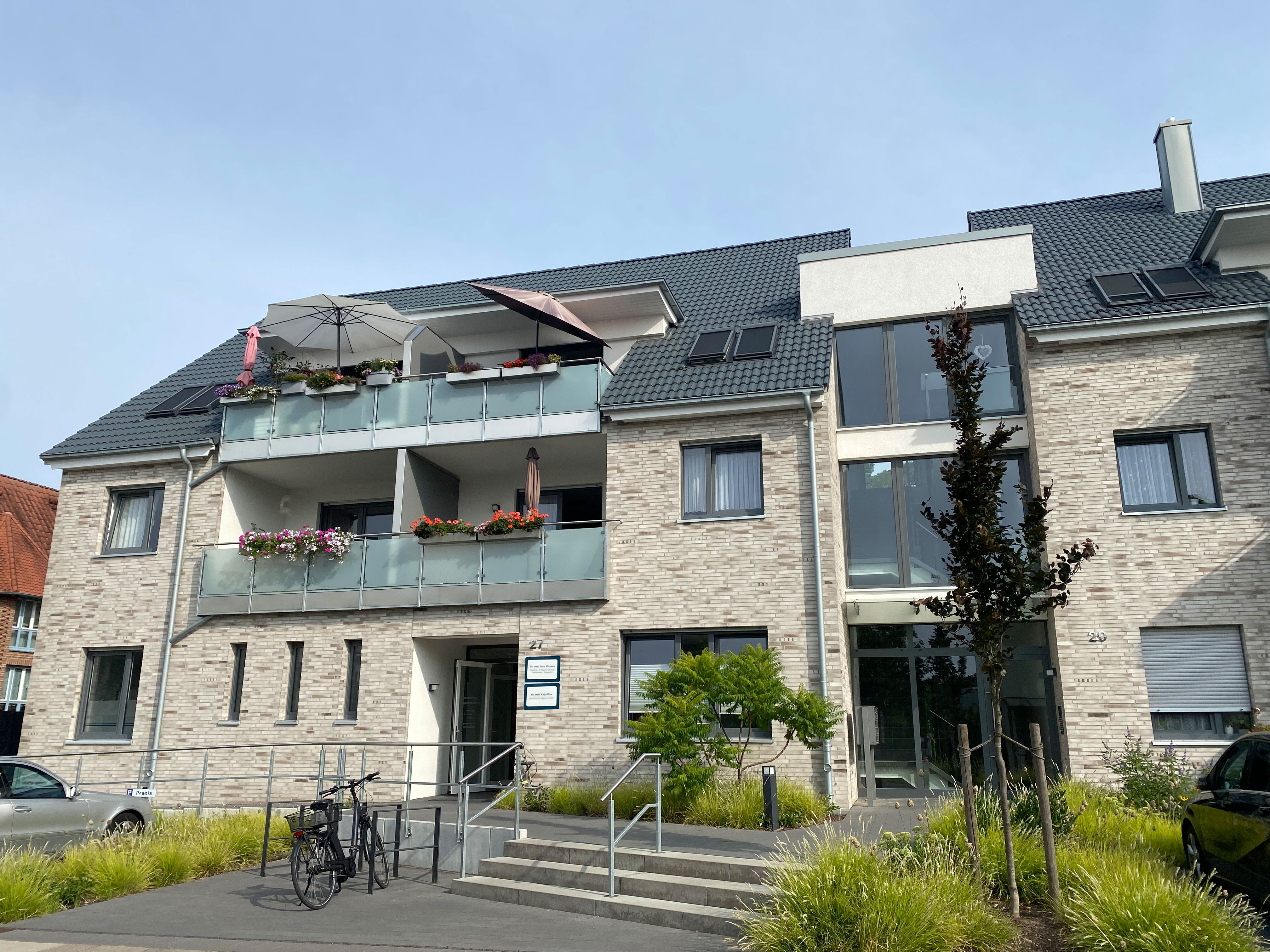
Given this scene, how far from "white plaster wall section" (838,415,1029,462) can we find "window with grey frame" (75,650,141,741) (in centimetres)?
1316

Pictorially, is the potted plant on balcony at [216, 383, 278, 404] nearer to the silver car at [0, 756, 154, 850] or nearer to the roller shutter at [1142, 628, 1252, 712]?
the silver car at [0, 756, 154, 850]

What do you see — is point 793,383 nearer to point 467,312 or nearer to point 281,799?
point 467,312

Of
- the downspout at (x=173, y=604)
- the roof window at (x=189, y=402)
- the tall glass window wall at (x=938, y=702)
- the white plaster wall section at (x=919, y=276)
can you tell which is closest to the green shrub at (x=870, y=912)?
the tall glass window wall at (x=938, y=702)

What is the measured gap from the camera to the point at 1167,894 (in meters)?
6.76

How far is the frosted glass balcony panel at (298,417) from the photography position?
59.0ft

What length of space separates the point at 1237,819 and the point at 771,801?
5.48 meters

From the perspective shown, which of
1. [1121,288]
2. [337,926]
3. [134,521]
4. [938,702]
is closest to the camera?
[337,926]

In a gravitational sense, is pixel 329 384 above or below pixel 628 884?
above

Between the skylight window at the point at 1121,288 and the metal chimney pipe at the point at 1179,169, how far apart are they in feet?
14.6

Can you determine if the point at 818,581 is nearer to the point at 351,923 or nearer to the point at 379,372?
the point at 351,923

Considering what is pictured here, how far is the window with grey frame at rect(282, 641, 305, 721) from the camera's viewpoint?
54.7 feet

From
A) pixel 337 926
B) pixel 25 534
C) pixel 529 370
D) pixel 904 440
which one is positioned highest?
pixel 529 370

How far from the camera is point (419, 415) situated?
1744 cm

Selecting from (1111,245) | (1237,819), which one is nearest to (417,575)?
(1237,819)
